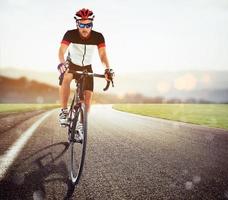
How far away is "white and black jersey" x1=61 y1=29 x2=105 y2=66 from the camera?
6.09m

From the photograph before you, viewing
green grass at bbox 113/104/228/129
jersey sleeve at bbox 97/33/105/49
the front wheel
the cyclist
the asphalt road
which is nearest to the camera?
the asphalt road

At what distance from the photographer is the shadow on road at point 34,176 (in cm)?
411

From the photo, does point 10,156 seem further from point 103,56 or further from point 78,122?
point 103,56

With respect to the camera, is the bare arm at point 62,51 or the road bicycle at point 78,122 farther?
the bare arm at point 62,51

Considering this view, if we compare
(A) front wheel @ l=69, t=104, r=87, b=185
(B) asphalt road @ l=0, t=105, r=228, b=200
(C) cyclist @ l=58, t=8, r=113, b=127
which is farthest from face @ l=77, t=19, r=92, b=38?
(B) asphalt road @ l=0, t=105, r=228, b=200

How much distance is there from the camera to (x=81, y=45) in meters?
6.17

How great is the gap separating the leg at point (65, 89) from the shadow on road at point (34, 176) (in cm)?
102

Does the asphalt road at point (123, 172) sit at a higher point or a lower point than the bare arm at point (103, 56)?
lower

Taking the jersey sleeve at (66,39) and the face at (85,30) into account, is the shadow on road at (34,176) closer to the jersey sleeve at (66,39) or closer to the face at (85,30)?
the jersey sleeve at (66,39)

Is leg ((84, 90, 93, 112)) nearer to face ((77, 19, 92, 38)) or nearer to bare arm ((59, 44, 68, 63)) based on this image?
bare arm ((59, 44, 68, 63))

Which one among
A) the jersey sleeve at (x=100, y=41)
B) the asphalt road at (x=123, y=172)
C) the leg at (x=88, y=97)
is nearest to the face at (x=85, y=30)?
the jersey sleeve at (x=100, y=41)

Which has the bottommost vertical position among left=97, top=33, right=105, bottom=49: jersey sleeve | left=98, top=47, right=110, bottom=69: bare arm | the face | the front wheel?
the front wheel

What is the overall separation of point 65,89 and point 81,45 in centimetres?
99

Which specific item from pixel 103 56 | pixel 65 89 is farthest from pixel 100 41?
pixel 65 89
